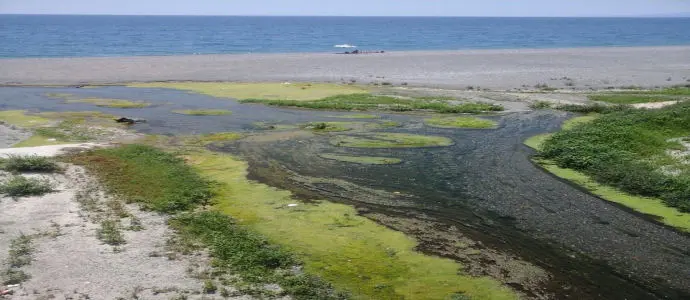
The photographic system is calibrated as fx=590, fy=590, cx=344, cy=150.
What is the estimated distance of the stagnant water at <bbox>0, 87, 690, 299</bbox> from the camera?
1321cm

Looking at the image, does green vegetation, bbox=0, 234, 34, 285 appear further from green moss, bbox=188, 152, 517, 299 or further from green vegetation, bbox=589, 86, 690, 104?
green vegetation, bbox=589, 86, 690, 104

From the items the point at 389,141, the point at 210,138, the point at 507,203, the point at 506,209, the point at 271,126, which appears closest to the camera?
the point at 506,209

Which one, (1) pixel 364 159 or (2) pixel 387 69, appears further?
(2) pixel 387 69

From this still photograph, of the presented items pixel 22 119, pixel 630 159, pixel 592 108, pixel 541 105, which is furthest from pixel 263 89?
pixel 630 159

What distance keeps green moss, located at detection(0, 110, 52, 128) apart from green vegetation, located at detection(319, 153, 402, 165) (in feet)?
55.3

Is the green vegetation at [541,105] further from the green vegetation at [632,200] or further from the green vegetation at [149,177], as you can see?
the green vegetation at [149,177]

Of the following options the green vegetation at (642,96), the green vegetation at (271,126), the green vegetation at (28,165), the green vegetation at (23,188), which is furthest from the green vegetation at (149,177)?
the green vegetation at (642,96)

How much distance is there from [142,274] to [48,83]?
44952 mm

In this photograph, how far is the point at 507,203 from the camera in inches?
715

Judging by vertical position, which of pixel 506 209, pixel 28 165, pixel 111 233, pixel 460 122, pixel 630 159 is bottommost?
pixel 111 233

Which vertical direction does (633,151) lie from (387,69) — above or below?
below

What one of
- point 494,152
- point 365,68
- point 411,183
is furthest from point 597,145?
point 365,68

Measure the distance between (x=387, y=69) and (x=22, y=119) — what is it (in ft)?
128

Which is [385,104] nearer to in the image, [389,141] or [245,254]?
[389,141]
